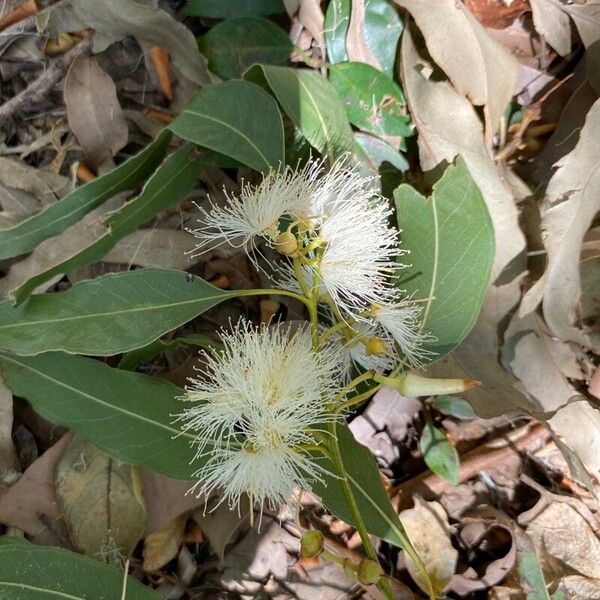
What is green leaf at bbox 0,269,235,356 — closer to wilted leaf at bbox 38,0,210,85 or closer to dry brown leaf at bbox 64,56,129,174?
dry brown leaf at bbox 64,56,129,174

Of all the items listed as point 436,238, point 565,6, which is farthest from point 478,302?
point 565,6

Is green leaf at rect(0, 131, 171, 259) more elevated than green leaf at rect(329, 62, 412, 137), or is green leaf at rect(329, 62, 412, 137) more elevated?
green leaf at rect(329, 62, 412, 137)

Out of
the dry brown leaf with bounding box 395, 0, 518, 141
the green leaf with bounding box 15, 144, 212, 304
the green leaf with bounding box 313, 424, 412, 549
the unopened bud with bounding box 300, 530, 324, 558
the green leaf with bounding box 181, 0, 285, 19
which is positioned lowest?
the green leaf with bounding box 313, 424, 412, 549

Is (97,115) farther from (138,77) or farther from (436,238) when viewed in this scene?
(436,238)

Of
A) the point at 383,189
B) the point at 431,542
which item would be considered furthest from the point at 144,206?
the point at 431,542

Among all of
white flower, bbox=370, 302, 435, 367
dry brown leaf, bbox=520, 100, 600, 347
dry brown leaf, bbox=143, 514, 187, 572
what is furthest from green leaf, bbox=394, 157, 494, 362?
dry brown leaf, bbox=143, 514, 187, 572

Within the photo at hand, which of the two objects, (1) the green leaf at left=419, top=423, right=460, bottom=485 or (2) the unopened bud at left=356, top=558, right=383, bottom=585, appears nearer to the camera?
(2) the unopened bud at left=356, top=558, right=383, bottom=585

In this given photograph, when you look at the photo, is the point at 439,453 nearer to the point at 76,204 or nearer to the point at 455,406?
the point at 455,406
